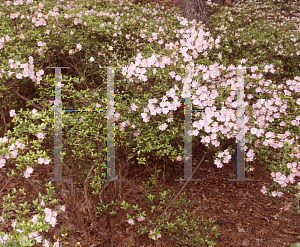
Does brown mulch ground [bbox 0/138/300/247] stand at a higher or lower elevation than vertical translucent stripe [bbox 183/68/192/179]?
lower

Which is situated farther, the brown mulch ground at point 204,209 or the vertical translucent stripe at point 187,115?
the brown mulch ground at point 204,209

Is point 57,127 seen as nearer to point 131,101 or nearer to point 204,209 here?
point 131,101

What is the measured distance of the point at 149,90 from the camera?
309 cm

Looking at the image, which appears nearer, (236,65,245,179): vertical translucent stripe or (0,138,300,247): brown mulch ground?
(236,65,245,179): vertical translucent stripe

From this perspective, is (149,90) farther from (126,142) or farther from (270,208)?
(270,208)

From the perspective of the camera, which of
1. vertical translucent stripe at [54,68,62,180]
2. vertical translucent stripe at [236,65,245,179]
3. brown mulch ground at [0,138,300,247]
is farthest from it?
brown mulch ground at [0,138,300,247]

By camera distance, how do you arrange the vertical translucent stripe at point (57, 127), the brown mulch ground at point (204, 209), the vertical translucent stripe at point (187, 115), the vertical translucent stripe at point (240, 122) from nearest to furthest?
1. the vertical translucent stripe at point (57, 127)
2. the vertical translucent stripe at point (240, 122)
3. the vertical translucent stripe at point (187, 115)
4. the brown mulch ground at point (204, 209)

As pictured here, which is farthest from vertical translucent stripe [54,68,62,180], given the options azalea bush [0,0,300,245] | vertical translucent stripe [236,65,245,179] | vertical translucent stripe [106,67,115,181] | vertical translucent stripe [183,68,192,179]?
vertical translucent stripe [236,65,245,179]

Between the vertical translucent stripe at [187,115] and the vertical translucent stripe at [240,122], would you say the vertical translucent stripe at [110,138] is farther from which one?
the vertical translucent stripe at [240,122]

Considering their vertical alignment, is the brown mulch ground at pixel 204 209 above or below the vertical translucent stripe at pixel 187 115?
below

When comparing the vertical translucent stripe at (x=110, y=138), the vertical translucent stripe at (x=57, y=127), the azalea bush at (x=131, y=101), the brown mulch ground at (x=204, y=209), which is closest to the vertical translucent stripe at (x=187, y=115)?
the azalea bush at (x=131, y=101)

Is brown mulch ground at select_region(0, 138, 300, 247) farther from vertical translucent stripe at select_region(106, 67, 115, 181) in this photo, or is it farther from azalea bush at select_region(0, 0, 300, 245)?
azalea bush at select_region(0, 0, 300, 245)

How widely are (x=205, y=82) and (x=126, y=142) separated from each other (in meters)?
1.14

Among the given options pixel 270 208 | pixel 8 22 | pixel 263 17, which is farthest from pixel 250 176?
pixel 263 17
